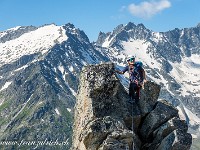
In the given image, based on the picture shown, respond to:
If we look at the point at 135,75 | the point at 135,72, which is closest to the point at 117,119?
the point at 135,75

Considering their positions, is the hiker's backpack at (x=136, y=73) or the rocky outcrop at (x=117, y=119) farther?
the hiker's backpack at (x=136, y=73)

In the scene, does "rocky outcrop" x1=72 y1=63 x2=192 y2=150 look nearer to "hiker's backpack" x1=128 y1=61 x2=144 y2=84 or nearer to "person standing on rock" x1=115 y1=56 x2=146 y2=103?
"person standing on rock" x1=115 y1=56 x2=146 y2=103

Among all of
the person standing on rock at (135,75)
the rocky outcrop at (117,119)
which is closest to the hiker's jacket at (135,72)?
the person standing on rock at (135,75)

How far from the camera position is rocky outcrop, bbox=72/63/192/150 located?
20.2 m

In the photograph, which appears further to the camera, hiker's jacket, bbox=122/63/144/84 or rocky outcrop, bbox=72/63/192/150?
hiker's jacket, bbox=122/63/144/84

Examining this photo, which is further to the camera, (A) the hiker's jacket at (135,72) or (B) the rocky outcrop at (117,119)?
(A) the hiker's jacket at (135,72)

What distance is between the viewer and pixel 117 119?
71.3 feet

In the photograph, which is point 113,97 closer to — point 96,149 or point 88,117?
point 88,117

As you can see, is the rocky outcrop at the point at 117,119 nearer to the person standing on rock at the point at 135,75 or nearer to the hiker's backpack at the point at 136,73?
the person standing on rock at the point at 135,75

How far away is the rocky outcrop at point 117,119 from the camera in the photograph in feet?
66.1

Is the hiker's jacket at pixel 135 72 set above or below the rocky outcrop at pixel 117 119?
above

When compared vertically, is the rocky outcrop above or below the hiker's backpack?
below

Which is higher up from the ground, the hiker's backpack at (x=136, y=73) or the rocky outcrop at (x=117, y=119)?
the hiker's backpack at (x=136, y=73)

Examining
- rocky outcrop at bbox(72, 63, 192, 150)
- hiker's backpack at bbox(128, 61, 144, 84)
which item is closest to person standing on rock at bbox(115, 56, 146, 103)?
hiker's backpack at bbox(128, 61, 144, 84)
